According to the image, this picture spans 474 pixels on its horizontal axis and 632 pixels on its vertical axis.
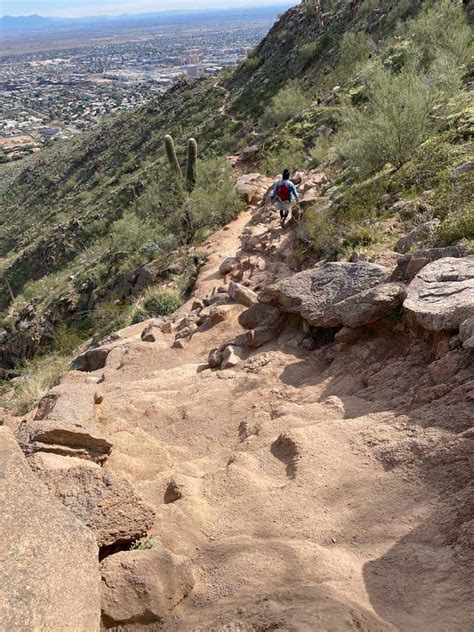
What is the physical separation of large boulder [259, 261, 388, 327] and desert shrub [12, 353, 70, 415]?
422 cm

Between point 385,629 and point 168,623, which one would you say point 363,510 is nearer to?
point 385,629

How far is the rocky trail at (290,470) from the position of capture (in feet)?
10.8

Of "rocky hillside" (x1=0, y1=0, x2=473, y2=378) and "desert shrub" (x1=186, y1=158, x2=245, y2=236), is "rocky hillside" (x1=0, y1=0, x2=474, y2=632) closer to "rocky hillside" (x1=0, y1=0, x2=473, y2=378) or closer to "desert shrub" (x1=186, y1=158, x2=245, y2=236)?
"rocky hillside" (x1=0, y1=0, x2=473, y2=378)

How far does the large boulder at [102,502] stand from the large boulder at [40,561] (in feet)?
1.41

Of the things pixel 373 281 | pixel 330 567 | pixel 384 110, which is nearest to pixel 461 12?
pixel 384 110

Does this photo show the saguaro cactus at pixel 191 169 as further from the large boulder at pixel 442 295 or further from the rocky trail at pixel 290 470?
the large boulder at pixel 442 295

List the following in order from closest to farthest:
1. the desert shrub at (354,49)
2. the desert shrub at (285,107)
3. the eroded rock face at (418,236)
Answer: the eroded rock face at (418,236)
the desert shrub at (354,49)
the desert shrub at (285,107)

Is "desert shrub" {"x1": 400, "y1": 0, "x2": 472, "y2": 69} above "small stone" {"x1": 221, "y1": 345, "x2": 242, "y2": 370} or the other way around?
above

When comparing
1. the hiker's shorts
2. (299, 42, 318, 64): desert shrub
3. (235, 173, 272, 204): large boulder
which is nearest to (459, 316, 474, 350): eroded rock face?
the hiker's shorts

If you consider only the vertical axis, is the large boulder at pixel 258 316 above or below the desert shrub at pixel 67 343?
above

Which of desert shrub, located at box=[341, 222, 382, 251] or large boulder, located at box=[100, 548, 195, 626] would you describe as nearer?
large boulder, located at box=[100, 548, 195, 626]

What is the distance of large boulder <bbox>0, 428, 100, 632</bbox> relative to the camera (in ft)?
9.58

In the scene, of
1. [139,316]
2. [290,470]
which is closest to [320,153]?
[139,316]

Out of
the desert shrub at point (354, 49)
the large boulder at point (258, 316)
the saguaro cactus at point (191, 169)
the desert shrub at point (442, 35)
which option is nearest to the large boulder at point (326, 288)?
the large boulder at point (258, 316)
